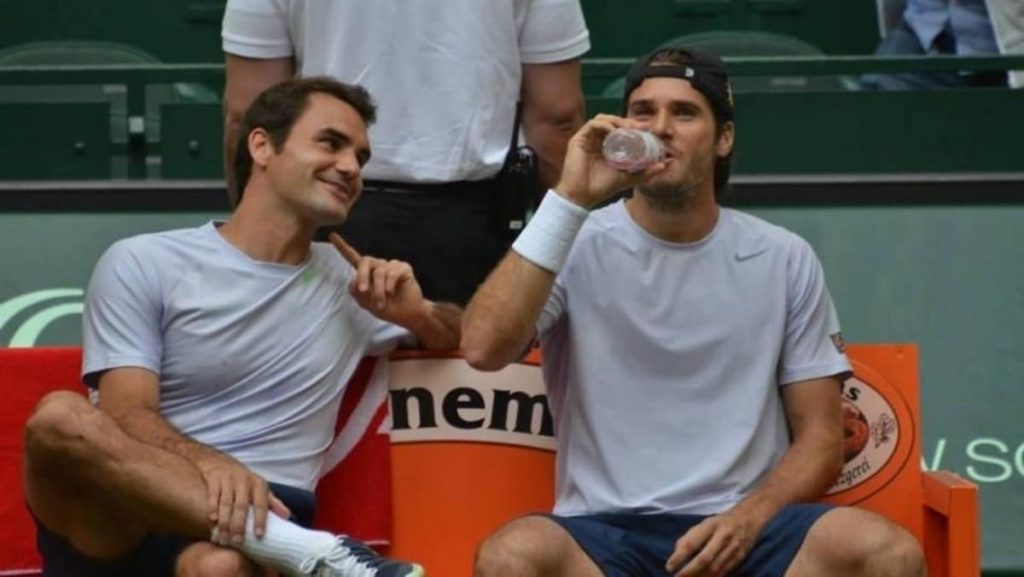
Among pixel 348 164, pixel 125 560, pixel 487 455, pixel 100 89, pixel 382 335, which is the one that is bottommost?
pixel 125 560

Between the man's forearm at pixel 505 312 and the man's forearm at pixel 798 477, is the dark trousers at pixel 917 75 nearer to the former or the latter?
the man's forearm at pixel 798 477

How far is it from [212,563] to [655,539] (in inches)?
35.9

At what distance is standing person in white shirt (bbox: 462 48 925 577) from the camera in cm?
488

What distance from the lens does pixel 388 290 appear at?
501 cm

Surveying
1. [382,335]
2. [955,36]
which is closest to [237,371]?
[382,335]

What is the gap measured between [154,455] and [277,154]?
0.75 metres

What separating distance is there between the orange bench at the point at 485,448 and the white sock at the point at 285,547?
631 millimetres

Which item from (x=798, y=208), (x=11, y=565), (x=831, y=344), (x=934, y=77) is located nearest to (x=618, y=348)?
(x=831, y=344)

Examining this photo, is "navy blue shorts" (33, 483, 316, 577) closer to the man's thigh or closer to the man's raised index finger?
the man's thigh

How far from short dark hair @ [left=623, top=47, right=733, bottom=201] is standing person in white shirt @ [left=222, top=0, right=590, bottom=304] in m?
0.42

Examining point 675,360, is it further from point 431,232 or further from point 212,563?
point 212,563

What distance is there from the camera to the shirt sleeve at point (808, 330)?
5090mm

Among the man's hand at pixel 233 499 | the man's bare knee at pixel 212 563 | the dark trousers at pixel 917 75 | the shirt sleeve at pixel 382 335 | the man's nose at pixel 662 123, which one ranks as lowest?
the man's bare knee at pixel 212 563

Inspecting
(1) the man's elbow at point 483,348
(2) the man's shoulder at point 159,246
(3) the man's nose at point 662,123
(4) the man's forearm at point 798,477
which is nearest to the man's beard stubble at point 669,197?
(3) the man's nose at point 662,123
